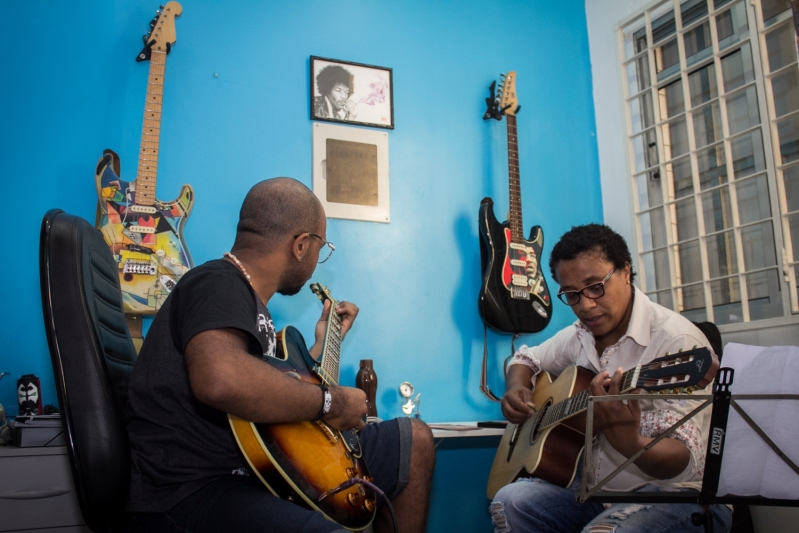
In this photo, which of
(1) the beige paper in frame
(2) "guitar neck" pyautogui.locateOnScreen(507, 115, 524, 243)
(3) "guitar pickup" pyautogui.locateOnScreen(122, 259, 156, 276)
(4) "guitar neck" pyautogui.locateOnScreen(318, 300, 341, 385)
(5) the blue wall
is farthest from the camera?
(2) "guitar neck" pyautogui.locateOnScreen(507, 115, 524, 243)

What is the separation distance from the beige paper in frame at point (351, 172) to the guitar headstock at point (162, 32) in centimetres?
70

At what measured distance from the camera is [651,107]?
3283 mm

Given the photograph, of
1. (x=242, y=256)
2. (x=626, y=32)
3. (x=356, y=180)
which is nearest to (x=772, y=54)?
(x=626, y=32)

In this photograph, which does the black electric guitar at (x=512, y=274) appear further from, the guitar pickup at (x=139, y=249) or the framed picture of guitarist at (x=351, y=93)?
the guitar pickup at (x=139, y=249)

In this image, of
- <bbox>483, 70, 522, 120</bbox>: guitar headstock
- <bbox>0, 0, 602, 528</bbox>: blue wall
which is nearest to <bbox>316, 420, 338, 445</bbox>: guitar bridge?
<bbox>0, 0, 602, 528</bbox>: blue wall

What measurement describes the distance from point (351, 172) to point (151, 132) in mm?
864

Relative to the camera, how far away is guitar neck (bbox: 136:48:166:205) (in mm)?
2486

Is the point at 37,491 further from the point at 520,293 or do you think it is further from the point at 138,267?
the point at 520,293

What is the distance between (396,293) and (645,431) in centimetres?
139

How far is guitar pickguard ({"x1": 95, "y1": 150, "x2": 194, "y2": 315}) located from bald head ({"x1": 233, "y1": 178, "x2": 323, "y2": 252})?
0.80 m

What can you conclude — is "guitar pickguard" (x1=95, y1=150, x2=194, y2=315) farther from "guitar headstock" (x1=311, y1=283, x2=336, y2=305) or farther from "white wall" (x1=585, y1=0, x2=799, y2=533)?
"white wall" (x1=585, y1=0, x2=799, y2=533)

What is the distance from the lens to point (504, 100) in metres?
3.23

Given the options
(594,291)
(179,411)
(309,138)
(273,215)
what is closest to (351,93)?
(309,138)

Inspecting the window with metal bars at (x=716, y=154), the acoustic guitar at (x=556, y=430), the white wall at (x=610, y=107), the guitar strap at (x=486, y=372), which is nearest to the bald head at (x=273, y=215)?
the acoustic guitar at (x=556, y=430)
